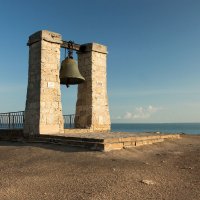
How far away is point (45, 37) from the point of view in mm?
11430

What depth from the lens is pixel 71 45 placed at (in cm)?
1280

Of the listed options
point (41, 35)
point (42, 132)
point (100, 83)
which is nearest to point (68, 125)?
point (100, 83)

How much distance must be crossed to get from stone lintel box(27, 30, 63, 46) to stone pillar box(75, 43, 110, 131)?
1.95 m

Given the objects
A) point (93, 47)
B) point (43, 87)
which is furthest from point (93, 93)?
point (43, 87)

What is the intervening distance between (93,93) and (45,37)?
3457 millimetres

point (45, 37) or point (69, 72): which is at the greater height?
point (45, 37)

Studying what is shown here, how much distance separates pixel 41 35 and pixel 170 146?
22.1 ft

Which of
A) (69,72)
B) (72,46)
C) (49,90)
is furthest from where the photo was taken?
(72,46)

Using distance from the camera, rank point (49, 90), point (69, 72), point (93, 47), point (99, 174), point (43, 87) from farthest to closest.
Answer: point (93, 47)
point (69, 72)
point (49, 90)
point (43, 87)
point (99, 174)

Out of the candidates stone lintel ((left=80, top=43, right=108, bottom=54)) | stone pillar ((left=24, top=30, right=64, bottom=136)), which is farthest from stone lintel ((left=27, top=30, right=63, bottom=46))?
stone lintel ((left=80, top=43, right=108, bottom=54))

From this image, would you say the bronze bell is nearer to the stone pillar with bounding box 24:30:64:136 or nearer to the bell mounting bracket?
the stone pillar with bounding box 24:30:64:136

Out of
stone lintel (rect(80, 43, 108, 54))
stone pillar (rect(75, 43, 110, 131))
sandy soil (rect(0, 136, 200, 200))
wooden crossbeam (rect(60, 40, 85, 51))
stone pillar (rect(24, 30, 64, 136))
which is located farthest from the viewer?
stone lintel (rect(80, 43, 108, 54))

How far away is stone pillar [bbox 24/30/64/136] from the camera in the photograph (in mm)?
11148

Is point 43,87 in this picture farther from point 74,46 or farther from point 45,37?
point 74,46
